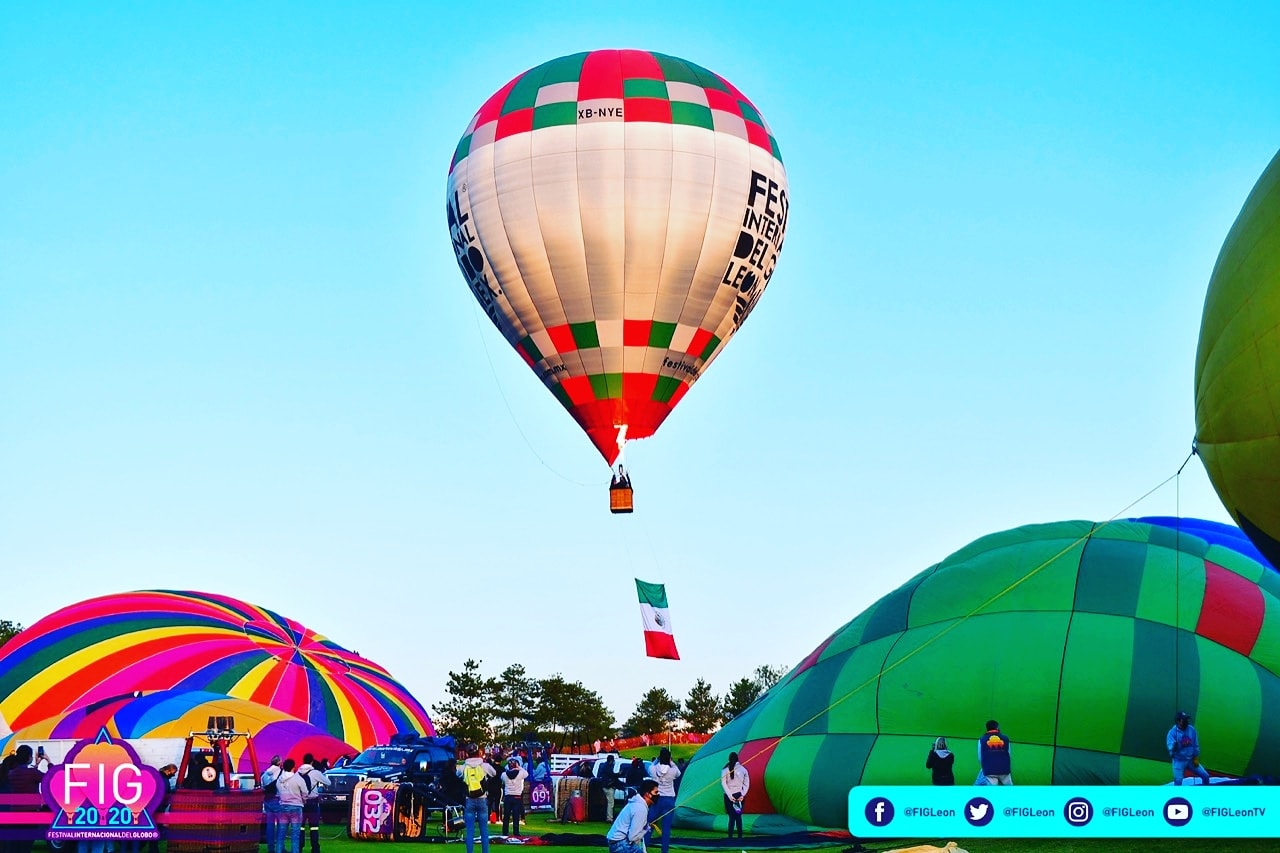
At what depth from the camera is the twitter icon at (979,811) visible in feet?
45.4

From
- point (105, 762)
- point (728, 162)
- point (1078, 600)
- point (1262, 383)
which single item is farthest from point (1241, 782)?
point (728, 162)

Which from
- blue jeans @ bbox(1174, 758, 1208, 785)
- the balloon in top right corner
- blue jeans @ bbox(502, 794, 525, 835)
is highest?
the balloon in top right corner

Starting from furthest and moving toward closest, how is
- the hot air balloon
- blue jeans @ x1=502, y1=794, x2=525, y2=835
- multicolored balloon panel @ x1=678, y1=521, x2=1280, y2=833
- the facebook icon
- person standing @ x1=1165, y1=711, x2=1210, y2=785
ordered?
the hot air balloon → blue jeans @ x1=502, y1=794, x2=525, y2=835 → multicolored balloon panel @ x1=678, y1=521, x2=1280, y2=833 → person standing @ x1=1165, y1=711, x2=1210, y2=785 → the facebook icon

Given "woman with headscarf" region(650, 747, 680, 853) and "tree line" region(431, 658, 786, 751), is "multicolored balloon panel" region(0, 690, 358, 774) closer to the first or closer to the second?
"woman with headscarf" region(650, 747, 680, 853)

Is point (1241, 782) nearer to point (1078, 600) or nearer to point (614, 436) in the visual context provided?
point (1078, 600)

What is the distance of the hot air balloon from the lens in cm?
2473

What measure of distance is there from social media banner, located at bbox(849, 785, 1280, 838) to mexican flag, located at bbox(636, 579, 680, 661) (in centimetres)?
1203

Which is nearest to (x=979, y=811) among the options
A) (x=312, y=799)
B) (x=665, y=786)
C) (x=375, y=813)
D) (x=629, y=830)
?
(x=629, y=830)

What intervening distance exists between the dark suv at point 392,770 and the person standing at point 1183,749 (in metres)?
8.23

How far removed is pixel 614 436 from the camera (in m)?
26.1

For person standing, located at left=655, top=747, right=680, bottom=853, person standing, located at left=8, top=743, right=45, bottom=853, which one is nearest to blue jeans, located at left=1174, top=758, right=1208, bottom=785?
person standing, located at left=655, top=747, right=680, bottom=853

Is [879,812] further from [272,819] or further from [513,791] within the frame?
[513,791]

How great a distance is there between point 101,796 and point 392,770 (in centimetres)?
837

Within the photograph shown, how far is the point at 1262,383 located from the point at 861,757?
1000 cm
